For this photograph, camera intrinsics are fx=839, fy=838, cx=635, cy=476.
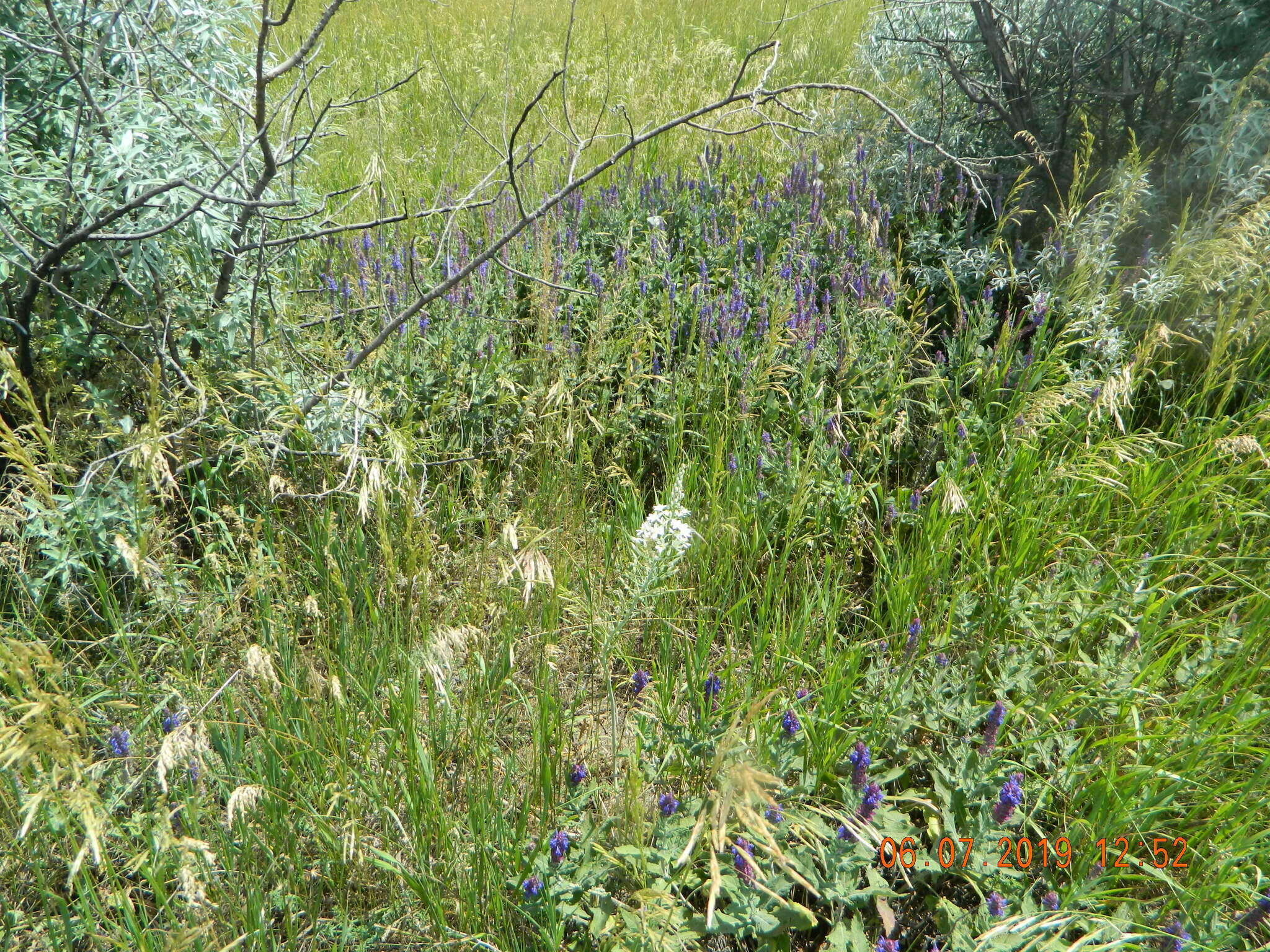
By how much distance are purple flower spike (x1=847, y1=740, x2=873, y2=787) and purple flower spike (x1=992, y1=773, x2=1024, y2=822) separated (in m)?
0.27

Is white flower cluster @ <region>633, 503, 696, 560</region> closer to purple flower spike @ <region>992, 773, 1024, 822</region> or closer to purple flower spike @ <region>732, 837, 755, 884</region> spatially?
purple flower spike @ <region>732, 837, 755, 884</region>

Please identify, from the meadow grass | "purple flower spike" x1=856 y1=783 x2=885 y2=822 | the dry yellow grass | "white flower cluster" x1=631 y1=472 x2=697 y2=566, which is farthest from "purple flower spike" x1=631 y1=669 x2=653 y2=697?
the dry yellow grass

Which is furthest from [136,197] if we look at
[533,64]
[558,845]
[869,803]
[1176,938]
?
[533,64]

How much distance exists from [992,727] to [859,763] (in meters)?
0.34

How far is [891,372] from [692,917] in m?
1.88

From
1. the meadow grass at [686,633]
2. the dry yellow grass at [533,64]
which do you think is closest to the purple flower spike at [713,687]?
the meadow grass at [686,633]

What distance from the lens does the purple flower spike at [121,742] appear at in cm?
186

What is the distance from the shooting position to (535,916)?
64.6 inches

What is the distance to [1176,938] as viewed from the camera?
60.4 inches

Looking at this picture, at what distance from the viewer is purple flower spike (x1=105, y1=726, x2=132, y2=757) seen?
186 centimetres

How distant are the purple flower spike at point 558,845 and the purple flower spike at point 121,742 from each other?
3.16ft

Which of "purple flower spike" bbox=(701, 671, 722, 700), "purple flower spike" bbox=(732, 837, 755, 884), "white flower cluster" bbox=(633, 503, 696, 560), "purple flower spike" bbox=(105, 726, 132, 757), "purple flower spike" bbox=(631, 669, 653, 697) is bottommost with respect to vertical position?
"purple flower spike" bbox=(732, 837, 755, 884)

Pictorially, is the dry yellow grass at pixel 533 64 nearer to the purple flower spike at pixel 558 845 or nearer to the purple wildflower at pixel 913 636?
the purple wildflower at pixel 913 636

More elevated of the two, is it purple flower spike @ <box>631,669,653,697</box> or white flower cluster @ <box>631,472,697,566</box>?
white flower cluster @ <box>631,472,697,566</box>
